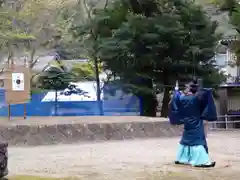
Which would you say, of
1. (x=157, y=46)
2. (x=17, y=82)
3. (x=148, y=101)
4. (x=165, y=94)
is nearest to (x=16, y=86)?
(x=17, y=82)

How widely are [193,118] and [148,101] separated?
45.4ft

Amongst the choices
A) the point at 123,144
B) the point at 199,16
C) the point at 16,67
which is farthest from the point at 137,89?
the point at 123,144

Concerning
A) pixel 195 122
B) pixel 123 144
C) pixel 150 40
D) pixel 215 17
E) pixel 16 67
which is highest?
pixel 215 17

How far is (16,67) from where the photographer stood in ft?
56.4

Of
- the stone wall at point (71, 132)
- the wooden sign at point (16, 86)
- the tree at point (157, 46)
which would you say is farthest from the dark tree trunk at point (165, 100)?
the wooden sign at point (16, 86)

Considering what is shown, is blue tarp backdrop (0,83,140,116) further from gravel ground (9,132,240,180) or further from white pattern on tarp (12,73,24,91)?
gravel ground (9,132,240,180)

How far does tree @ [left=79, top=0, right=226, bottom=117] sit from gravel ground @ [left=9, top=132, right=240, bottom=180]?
782 cm

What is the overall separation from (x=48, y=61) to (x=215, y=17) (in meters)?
11.5

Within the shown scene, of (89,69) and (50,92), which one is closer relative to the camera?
(50,92)

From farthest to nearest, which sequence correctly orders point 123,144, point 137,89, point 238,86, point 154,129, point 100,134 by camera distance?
point 238,86
point 137,89
point 154,129
point 100,134
point 123,144

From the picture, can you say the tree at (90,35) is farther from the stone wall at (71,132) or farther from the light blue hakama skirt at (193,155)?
the light blue hakama skirt at (193,155)

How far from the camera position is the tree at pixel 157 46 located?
854 inches

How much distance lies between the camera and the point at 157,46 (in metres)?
21.5

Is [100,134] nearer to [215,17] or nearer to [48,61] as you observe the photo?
[48,61]
